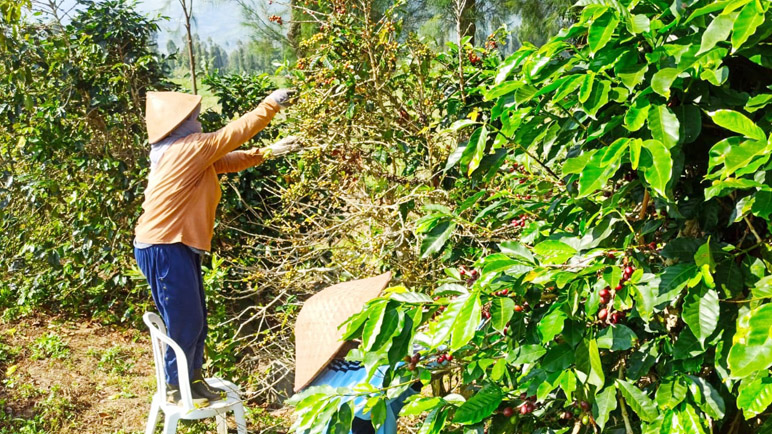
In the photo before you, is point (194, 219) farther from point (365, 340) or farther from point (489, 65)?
point (365, 340)

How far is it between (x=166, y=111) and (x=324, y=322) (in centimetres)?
146

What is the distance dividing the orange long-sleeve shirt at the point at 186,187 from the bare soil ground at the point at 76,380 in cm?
126

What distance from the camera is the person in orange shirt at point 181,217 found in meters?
3.13

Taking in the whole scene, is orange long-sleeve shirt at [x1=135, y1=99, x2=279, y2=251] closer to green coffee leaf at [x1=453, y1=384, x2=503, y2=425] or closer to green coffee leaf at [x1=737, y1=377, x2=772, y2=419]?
green coffee leaf at [x1=453, y1=384, x2=503, y2=425]

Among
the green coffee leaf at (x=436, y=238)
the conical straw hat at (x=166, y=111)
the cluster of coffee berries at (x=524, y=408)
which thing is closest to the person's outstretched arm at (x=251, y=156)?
the conical straw hat at (x=166, y=111)

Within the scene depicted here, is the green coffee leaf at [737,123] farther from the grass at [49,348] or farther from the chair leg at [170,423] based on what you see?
the grass at [49,348]

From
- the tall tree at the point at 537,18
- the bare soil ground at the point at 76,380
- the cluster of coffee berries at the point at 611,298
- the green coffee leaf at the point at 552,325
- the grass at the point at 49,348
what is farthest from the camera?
the tall tree at the point at 537,18

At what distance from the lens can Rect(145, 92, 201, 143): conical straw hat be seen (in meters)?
3.21

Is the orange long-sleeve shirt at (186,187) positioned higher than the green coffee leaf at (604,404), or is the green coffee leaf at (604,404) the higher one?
the orange long-sleeve shirt at (186,187)

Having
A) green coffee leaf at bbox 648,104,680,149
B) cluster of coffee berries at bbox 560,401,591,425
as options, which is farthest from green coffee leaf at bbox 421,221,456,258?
green coffee leaf at bbox 648,104,680,149

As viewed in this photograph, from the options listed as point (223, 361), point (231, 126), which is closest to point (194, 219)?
point (231, 126)

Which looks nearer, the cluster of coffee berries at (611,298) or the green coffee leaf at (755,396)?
the green coffee leaf at (755,396)

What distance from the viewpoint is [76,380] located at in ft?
15.3

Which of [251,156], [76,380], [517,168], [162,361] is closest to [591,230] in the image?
[517,168]
